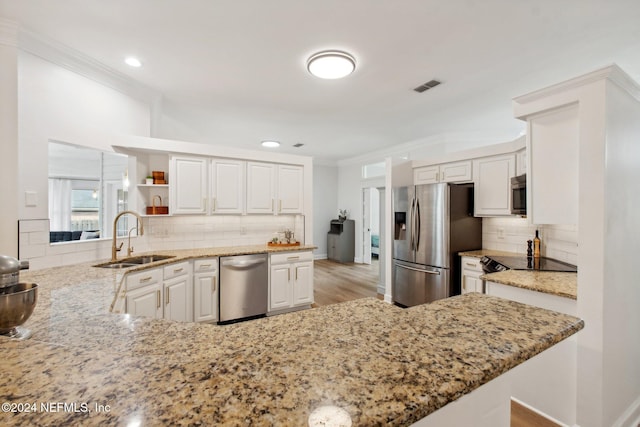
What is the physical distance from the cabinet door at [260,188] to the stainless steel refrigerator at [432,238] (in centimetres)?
185

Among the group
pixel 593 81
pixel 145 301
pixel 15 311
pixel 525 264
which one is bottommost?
pixel 145 301

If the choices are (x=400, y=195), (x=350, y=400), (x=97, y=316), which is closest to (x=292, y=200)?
(x=400, y=195)

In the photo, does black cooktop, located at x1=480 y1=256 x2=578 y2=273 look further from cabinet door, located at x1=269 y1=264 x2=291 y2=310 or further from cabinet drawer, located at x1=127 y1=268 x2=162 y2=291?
cabinet drawer, located at x1=127 y1=268 x2=162 y2=291

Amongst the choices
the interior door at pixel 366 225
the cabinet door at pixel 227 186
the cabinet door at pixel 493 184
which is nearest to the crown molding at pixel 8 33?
the cabinet door at pixel 227 186

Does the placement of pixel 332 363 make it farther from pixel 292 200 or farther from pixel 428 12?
pixel 292 200

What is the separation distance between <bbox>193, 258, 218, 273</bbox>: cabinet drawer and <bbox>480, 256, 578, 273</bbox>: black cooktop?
3.01 metres

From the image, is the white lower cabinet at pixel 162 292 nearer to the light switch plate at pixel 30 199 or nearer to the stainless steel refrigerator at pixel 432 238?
the light switch plate at pixel 30 199

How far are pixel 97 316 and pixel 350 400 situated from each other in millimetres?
1207

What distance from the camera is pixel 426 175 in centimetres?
434

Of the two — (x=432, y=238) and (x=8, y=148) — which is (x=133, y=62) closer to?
(x=8, y=148)

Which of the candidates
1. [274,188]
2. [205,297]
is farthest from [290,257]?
[205,297]

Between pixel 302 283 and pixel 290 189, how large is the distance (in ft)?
4.47

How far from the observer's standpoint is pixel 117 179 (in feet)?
10.4

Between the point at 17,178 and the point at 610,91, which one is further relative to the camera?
the point at 17,178
